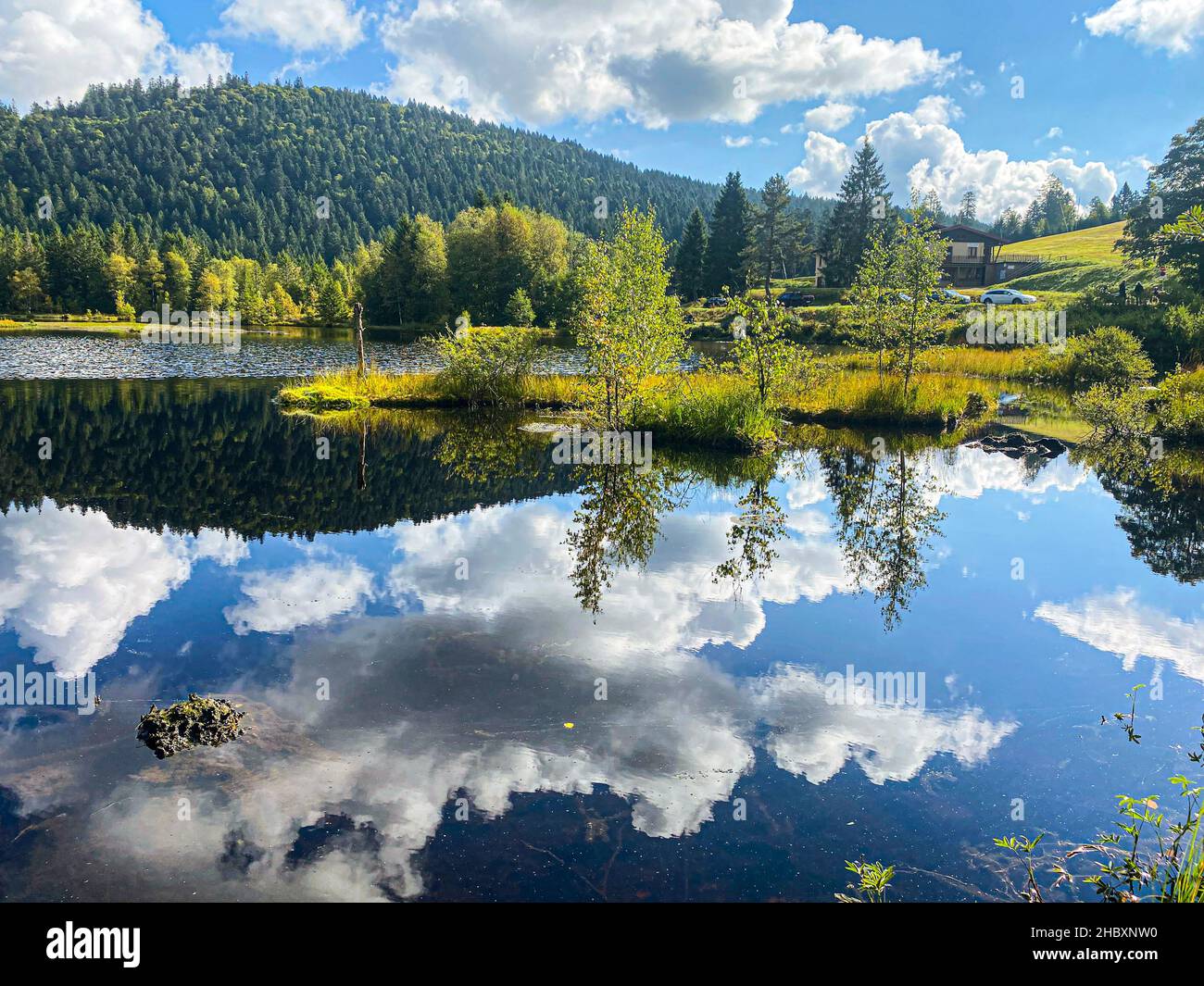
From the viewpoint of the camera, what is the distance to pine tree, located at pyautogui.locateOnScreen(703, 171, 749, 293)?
90.9m

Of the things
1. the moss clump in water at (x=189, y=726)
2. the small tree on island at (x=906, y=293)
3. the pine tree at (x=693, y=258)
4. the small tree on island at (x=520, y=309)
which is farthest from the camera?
the pine tree at (x=693, y=258)

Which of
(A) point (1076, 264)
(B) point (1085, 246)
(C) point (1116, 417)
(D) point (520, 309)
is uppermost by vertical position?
(B) point (1085, 246)

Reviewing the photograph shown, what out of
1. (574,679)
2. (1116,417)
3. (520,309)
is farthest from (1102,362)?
(520,309)

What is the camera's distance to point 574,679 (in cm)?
933

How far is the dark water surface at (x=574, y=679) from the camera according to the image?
245 inches

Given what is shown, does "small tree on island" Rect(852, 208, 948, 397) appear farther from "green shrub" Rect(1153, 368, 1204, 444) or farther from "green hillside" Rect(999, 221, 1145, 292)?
"green hillside" Rect(999, 221, 1145, 292)

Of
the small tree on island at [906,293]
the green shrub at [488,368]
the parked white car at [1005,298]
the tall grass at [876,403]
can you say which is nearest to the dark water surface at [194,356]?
the green shrub at [488,368]

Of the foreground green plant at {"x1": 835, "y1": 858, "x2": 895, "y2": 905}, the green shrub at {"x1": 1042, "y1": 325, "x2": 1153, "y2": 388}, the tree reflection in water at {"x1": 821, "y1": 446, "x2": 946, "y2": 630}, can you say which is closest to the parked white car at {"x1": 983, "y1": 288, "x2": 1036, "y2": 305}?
the green shrub at {"x1": 1042, "y1": 325, "x2": 1153, "y2": 388}

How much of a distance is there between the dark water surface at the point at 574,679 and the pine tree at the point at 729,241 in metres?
76.6

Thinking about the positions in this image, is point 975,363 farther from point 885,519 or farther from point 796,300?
point 796,300

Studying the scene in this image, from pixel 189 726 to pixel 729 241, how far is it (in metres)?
92.7

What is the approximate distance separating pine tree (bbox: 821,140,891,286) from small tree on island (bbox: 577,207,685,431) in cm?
6471

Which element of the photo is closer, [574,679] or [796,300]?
[574,679]

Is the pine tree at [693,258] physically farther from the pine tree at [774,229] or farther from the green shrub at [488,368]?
the green shrub at [488,368]
